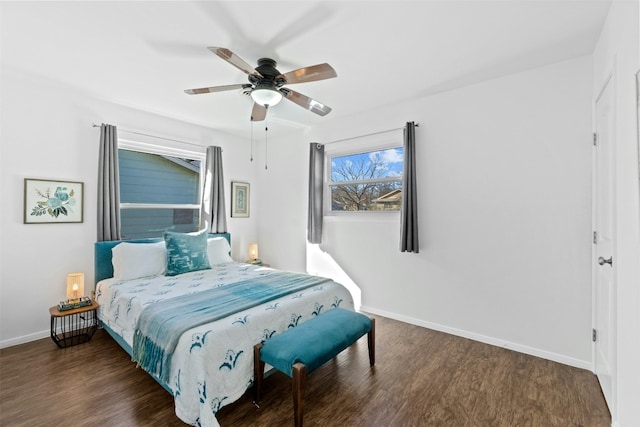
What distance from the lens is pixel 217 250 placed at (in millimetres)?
3881

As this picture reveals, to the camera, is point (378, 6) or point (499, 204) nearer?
point (378, 6)

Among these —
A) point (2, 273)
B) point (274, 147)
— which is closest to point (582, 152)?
point (274, 147)

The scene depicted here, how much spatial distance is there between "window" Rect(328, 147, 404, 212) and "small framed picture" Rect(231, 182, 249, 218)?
5.36 feet

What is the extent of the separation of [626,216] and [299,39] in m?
2.39

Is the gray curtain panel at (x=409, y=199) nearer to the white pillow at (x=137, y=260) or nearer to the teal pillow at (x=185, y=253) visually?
the teal pillow at (x=185, y=253)

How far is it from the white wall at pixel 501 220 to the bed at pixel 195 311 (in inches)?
43.9

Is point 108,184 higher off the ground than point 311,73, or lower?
lower

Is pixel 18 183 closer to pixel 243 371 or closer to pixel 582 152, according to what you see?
pixel 243 371

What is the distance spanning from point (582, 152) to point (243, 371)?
3.26m

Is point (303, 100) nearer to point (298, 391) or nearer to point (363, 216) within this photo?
point (363, 216)

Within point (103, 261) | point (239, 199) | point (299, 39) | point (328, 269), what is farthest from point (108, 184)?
point (328, 269)

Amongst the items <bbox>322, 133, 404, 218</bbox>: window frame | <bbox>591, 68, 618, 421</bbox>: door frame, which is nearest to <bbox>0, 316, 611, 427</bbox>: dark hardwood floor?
<bbox>591, 68, 618, 421</bbox>: door frame

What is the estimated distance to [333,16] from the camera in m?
1.96

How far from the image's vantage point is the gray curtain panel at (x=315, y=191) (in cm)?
420
